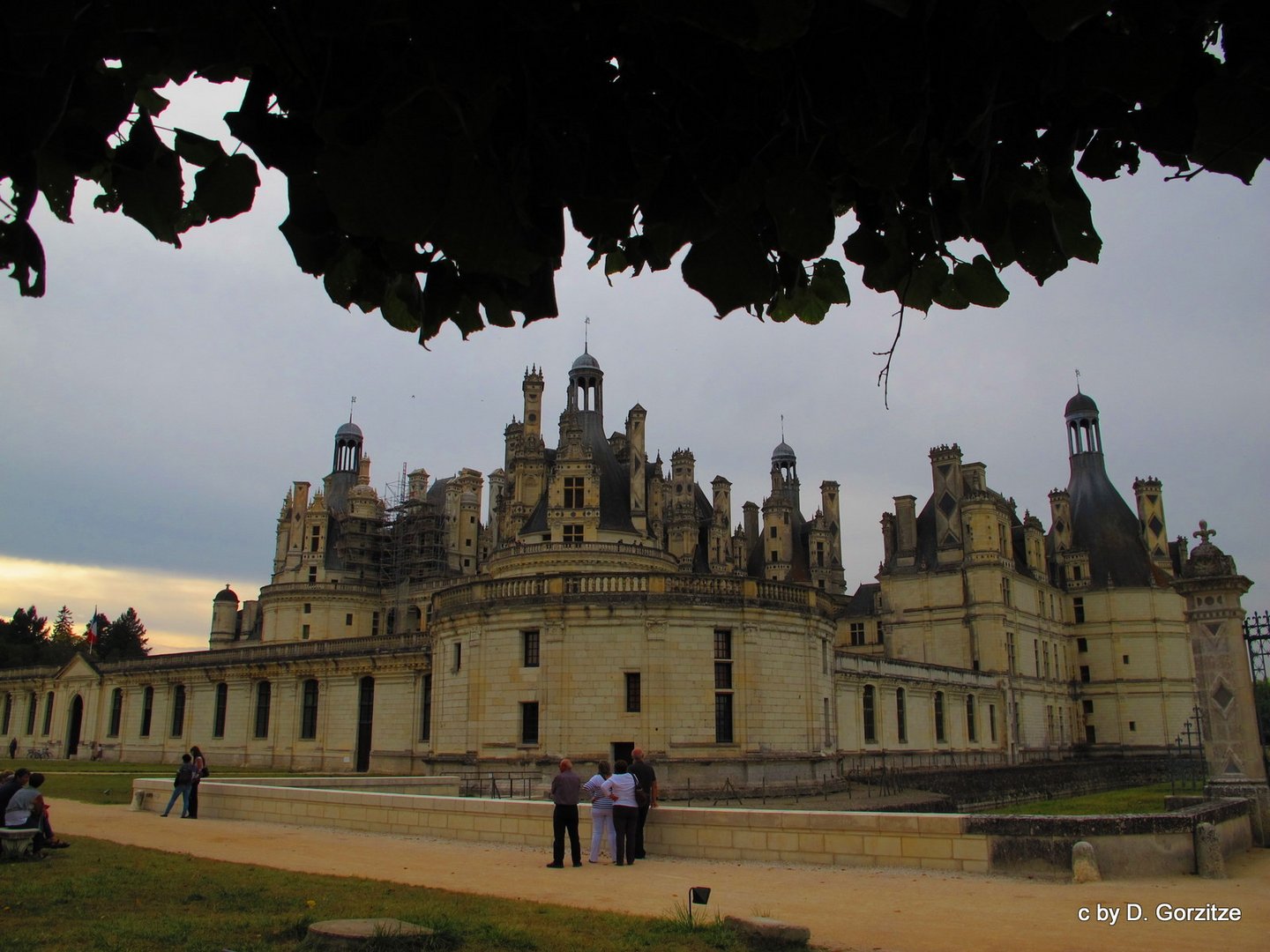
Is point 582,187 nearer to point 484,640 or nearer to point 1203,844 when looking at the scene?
point 1203,844

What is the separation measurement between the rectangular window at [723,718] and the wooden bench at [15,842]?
20.8 metres

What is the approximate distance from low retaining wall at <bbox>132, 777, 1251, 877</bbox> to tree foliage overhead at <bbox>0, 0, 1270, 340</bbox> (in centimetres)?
1071

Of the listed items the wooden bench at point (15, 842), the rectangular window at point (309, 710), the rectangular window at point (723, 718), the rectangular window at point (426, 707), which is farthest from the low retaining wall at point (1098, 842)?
the rectangular window at point (309, 710)

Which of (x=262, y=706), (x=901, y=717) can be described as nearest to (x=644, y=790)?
(x=901, y=717)

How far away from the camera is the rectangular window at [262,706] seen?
50344 mm

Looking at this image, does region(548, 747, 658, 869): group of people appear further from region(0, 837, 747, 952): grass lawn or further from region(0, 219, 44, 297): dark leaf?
region(0, 219, 44, 297): dark leaf

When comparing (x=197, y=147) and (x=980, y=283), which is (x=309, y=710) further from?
(x=980, y=283)

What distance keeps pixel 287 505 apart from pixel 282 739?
31312 millimetres

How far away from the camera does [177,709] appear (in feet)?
182

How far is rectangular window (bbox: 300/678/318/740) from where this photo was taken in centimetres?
4841

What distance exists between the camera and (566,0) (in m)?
2.63

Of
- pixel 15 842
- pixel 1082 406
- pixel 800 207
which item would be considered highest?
pixel 1082 406

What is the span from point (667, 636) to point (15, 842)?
19860 mm

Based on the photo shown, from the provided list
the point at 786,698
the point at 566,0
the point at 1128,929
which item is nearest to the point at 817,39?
the point at 566,0
